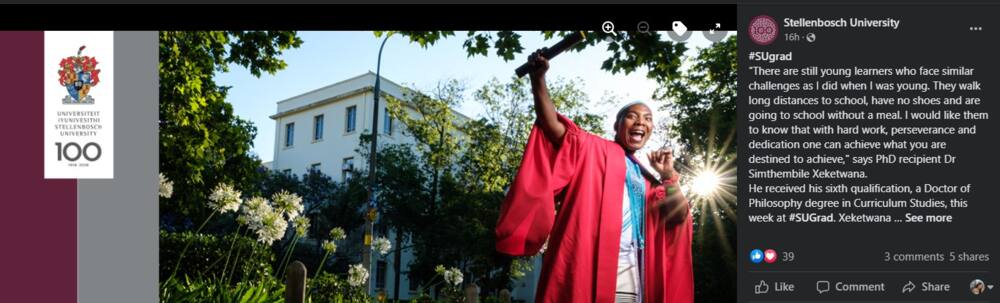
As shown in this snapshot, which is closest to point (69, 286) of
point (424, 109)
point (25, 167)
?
point (25, 167)

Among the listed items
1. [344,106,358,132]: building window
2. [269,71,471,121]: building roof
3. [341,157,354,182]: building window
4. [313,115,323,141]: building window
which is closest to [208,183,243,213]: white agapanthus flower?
[269,71,471,121]: building roof

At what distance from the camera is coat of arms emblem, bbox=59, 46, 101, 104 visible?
2.66 meters

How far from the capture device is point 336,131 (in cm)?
3750


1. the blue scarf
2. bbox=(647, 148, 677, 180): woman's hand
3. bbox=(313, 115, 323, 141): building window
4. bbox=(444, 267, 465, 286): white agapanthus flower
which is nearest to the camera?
bbox=(647, 148, 677, 180): woman's hand

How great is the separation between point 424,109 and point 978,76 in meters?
28.3

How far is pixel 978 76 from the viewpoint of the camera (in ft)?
8.36

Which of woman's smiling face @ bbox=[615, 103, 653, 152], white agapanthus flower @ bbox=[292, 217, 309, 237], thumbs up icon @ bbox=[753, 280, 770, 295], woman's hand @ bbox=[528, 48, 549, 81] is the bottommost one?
white agapanthus flower @ bbox=[292, 217, 309, 237]

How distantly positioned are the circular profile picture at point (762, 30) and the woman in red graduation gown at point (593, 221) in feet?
3.68

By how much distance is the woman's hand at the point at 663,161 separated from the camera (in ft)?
12.1

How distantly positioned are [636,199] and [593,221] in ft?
1.10

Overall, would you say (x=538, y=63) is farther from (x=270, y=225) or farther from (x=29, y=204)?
(x=270, y=225)

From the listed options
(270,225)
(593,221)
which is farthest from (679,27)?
(270,225)

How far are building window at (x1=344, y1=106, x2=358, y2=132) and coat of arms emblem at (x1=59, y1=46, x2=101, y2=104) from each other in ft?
111

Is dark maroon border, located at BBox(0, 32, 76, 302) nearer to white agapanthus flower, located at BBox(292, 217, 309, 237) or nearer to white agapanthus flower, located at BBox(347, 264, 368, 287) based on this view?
white agapanthus flower, located at BBox(292, 217, 309, 237)
